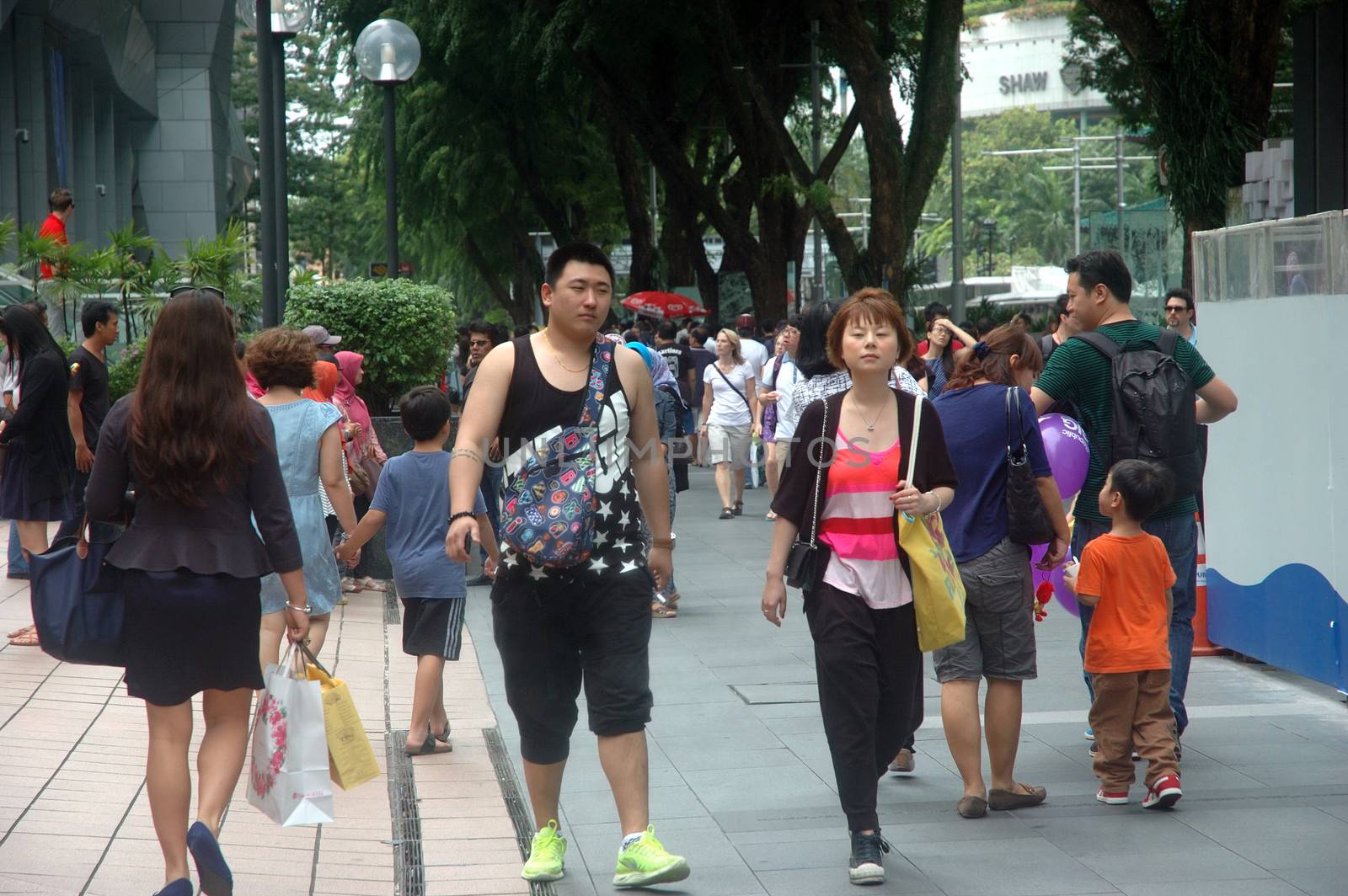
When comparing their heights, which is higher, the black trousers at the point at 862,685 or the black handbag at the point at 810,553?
the black handbag at the point at 810,553

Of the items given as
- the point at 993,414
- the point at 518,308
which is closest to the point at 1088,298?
the point at 993,414

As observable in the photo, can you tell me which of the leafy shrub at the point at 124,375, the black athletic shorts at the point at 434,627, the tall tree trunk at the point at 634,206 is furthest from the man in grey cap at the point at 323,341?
the tall tree trunk at the point at 634,206

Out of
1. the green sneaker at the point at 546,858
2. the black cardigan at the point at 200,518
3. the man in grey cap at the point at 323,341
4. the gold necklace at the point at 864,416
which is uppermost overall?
the man in grey cap at the point at 323,341

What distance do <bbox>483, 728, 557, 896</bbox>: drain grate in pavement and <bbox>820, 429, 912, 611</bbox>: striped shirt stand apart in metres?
1.36

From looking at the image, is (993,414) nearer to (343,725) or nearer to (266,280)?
(343,725)

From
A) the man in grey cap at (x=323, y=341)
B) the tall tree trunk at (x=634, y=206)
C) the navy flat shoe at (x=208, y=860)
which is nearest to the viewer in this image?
the navy flat shoe at (x=208, y=860)

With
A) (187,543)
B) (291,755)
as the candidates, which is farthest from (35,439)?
(291,755)

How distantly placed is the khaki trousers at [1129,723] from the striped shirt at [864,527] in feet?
3.83

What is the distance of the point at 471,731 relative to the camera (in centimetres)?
702

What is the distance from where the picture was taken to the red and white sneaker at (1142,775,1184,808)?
5430mm

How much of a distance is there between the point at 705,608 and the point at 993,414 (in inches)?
197

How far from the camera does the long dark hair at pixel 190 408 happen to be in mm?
4410

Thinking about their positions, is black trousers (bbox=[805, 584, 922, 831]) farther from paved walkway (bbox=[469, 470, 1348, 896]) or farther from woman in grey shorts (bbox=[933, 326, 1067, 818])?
woman in grey shorts (bbox=[933, 326, 1067, 818])

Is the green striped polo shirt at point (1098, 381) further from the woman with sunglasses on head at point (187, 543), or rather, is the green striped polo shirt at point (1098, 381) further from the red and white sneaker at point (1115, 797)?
the woman with sunglasses on head at point (187, 543)
